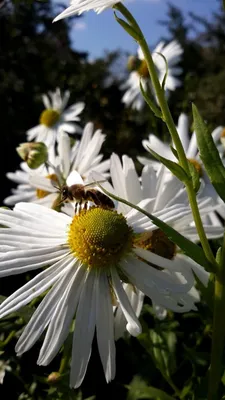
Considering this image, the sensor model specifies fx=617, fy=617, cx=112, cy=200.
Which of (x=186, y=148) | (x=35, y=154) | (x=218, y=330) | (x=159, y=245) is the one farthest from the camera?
(x=186, y=148)

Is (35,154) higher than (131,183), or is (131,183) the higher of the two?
(35,154)

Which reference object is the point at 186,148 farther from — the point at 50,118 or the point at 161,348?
the point at 50,118

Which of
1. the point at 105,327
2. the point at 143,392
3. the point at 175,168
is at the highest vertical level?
the point at 175,168

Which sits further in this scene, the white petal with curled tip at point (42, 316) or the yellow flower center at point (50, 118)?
the yellow flower center at point (50, 118)

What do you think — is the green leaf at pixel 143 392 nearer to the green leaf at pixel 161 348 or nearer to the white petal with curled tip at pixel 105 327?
the green leaf at pixel 161 348

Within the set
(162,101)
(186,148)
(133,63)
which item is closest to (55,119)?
(133,63)

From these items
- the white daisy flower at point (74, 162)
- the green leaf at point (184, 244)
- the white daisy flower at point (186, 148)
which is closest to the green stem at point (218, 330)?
the green leaf at point (184, 244)

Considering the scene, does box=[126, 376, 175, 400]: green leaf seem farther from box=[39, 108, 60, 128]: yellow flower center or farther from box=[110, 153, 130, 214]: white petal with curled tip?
box=[39, 108, 60, 128]: yellow flower center

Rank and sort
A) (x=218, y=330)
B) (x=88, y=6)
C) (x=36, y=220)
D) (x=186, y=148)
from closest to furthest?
(x=88, y=6) → (x=218, y=330) → (x=36, y=220) → (x=186, y=148)
